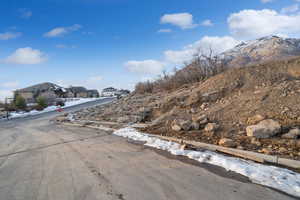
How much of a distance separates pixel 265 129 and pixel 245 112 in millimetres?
1328

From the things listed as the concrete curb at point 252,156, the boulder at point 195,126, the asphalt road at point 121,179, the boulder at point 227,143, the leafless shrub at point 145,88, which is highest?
the leafless shrub at point 145,88

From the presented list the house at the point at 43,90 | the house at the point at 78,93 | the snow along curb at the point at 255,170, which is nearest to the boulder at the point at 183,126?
the snow along curb at the point at 255,170

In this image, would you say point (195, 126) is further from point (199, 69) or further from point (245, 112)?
point (199, 69)

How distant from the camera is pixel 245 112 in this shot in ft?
18.5

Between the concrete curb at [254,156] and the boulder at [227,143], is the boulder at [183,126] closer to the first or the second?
the concrete curb at [254,156]

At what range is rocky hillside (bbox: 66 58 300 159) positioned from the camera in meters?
4.29

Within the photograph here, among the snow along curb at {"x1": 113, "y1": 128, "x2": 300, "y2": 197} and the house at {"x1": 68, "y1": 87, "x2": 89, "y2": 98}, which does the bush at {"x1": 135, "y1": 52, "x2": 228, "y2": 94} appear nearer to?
the snow along curb at {"x1": 113, "y1": 128, "x2": 300, "y2": 197}

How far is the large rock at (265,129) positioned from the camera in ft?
14.1

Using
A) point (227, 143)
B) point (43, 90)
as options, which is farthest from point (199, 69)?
point (43, 90)

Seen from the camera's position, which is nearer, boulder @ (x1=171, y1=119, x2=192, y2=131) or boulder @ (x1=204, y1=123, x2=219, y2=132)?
boulder @ (x1=204, y1=123, x2=219, y2=132)

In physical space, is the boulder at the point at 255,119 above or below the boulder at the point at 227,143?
above

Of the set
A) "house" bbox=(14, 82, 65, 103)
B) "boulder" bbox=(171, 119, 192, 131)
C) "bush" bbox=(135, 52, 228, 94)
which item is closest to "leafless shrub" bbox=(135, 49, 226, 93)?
"bush" bbox=(135, 52, 228, 94)

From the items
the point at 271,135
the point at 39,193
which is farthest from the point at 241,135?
the point at 39,193

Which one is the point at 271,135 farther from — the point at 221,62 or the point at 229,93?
the point at 221,62
